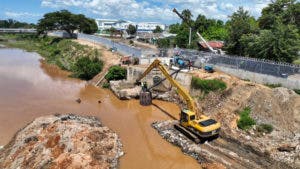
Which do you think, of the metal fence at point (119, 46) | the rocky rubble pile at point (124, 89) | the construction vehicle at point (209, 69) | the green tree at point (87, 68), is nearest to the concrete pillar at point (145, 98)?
the rocky rubble pile at point (124, 89)

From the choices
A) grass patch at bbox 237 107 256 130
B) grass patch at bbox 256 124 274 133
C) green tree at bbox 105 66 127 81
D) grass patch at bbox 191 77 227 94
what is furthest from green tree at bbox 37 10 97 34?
grass patch at bbox 256 124 274 133

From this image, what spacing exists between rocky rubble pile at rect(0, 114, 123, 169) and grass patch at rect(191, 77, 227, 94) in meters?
11.9

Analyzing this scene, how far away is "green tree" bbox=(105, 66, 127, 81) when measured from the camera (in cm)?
3794

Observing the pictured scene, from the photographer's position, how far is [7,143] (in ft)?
70.6

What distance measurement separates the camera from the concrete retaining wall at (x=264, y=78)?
26.0 metres

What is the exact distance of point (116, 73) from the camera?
124 ft

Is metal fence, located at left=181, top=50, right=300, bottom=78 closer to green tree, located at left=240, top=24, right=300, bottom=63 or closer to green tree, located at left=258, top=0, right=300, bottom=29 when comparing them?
green tree, located at left=240, top=24, right=300, bottom=63

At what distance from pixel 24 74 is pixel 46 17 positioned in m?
35.7

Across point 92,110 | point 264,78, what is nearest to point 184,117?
point 264,78

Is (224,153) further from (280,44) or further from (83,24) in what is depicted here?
(83,24)

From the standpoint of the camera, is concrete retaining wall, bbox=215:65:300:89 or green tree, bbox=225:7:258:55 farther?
green tree, bbox=225:7:258:55

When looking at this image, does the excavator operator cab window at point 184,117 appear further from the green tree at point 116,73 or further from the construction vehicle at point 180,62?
the green tree at point 116,73

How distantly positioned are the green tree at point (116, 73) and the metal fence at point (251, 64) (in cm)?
919

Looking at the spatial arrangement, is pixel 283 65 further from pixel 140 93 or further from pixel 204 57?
pixel 140 93
